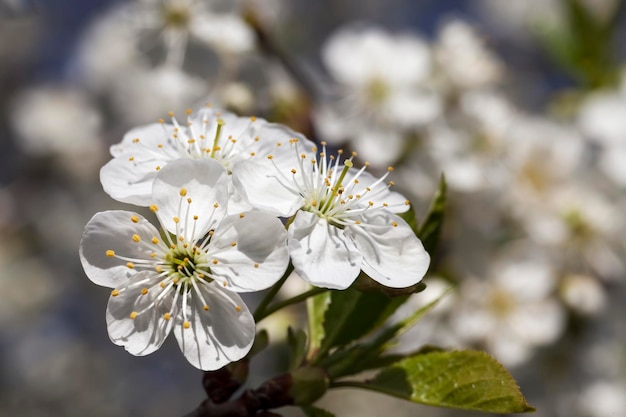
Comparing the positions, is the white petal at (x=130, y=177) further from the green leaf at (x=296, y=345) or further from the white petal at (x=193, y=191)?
the green leaf at (x=296, y=345)

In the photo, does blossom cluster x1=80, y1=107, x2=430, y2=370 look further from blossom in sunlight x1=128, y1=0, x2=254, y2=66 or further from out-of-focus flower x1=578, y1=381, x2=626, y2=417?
out-of-focus flower x1=578, y1=381, x2=626, y2=417

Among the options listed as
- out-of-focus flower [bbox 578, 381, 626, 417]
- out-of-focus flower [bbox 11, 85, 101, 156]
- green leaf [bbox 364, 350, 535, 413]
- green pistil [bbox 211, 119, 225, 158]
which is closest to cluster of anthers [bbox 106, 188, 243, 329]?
green pistil [bbox 211, 119, 225, 158]

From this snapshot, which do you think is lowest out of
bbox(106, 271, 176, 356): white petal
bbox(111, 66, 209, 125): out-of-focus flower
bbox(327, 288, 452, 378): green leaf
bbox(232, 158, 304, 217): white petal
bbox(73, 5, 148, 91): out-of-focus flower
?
bbox(73, 5, 148, 91): out-of-focus flower

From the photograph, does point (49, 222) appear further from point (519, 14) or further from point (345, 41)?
point (519, 14)

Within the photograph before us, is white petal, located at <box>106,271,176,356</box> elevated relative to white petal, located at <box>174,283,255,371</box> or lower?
lower

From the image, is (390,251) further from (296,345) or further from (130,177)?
(130,177)

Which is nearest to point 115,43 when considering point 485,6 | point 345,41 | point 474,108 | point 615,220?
point 345,41
